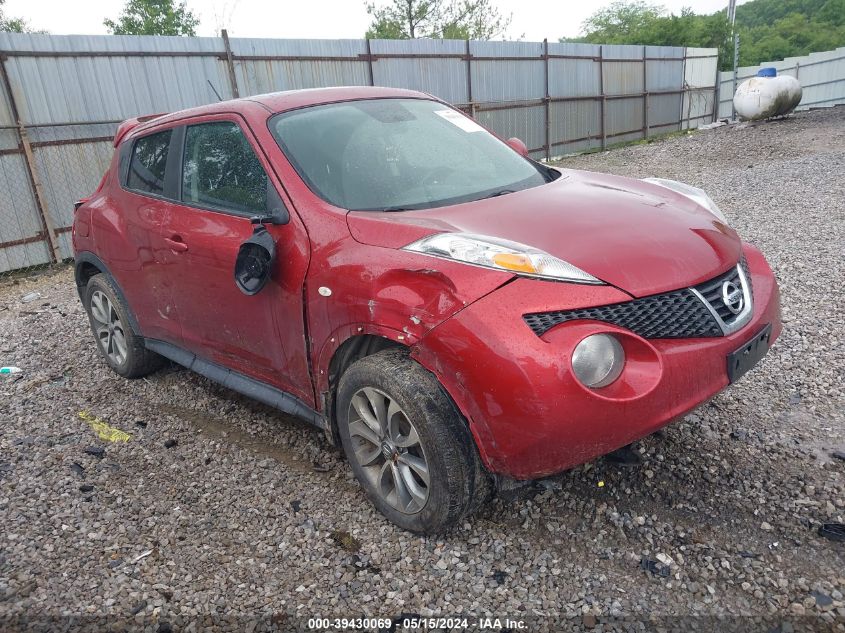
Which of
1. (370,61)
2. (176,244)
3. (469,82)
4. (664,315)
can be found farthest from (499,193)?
(469,82)

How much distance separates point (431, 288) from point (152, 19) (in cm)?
3695

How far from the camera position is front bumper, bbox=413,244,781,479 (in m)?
2.14

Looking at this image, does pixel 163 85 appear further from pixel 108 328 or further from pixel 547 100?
pixel 547 100

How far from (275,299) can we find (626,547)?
5.91 feet

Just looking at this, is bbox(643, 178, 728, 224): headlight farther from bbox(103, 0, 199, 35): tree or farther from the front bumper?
bbox(103, 0, 199, 35): tree

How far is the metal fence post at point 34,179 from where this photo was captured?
807 cm

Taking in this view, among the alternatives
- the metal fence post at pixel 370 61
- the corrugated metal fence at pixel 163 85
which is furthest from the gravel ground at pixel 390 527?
the metal fence post at pixel 370 61

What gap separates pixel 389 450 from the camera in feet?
8.74

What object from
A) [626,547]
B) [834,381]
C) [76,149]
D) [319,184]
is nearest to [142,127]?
[319,184]

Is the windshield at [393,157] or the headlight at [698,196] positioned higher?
the windshield at [393,157]

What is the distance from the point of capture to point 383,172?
3.05m

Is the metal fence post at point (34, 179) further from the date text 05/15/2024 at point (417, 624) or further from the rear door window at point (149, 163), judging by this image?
the date text 05/15/2024 at point (417, 624)

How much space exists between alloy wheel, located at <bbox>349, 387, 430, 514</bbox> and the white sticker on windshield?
5.66ft

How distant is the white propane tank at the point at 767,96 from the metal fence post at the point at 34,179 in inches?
718
